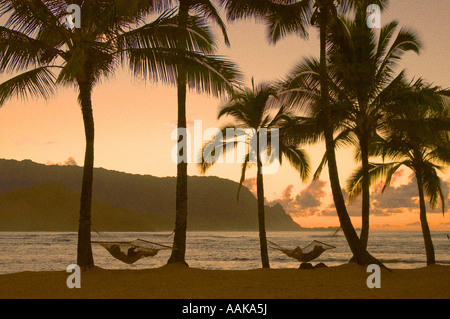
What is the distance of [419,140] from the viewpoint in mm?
17047

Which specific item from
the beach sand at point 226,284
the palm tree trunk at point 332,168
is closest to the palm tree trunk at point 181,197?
the beach sand at point 226,284

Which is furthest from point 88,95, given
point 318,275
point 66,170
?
point 66,170

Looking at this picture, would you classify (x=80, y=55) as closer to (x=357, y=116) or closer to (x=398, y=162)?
(x=357, y=116)

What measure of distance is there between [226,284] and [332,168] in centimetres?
496

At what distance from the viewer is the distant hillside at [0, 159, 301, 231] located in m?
164

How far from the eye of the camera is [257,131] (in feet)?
61.1

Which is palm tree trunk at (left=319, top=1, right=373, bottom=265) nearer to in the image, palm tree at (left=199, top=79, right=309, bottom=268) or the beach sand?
the beach sand

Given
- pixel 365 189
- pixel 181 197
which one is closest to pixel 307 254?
pixel 365 189

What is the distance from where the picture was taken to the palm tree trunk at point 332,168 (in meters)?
13.3

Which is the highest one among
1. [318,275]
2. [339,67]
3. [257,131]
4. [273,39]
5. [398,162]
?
[273,39]

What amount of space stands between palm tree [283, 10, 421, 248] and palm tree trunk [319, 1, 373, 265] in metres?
0.51

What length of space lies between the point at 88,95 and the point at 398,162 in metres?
11.9

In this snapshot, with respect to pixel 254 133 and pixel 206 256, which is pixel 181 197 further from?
pixel 206 256
